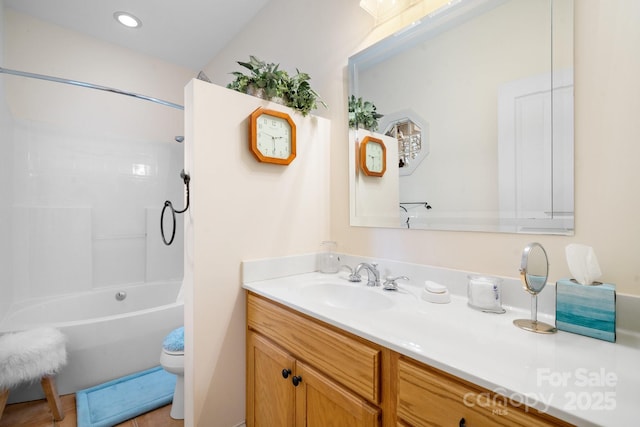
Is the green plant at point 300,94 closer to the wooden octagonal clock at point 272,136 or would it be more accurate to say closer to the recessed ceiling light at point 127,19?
the wooden octagonal clock at point 272,136

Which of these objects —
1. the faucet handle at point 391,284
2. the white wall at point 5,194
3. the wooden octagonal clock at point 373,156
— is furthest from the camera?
the white wall at point 5,194

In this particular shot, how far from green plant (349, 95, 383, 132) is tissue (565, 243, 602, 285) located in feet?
3.29

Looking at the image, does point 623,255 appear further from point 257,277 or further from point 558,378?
point 257,277

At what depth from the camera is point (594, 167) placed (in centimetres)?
88

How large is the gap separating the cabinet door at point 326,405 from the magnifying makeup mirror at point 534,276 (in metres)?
0.52

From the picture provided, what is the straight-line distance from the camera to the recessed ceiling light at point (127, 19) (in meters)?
2.21

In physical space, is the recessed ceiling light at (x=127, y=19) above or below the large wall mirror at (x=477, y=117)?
above

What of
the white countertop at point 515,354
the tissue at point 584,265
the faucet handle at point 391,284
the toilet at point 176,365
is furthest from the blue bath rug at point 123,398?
the tissue at point 584,265

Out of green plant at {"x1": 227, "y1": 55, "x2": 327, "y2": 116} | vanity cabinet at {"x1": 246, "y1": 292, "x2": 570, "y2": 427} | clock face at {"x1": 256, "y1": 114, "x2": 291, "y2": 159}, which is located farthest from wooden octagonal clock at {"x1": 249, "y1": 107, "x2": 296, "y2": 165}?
vanity cabinet at {"x1": 246, "y1": 292, "x2": 570, "y2": 427}

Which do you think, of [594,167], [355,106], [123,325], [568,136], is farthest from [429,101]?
→ [123,325]

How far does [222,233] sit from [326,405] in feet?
2.70

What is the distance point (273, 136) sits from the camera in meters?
1.47

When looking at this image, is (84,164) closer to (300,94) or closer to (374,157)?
(300,94)

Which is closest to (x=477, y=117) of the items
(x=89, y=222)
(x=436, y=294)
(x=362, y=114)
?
(x=362, y=114)
